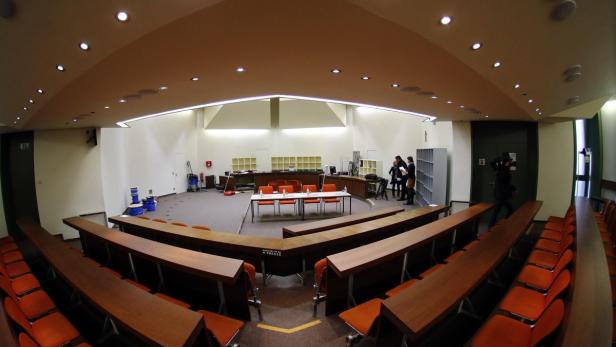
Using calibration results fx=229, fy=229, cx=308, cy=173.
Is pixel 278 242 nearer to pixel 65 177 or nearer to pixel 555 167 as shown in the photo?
pixel 65 177

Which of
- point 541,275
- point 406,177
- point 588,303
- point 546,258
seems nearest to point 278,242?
point 588,303

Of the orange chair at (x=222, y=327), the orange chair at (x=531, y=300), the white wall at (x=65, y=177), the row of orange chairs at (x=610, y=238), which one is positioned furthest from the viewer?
the white wall at (x=65, y=177)

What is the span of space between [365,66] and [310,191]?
5.57 meters

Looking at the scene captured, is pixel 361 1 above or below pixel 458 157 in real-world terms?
above

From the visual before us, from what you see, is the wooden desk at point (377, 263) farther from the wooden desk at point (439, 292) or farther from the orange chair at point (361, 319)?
the wooden desk at point (439, 292)

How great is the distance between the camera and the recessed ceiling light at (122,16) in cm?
148

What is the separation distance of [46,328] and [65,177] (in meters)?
6.03

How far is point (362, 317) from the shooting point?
85.1 inches

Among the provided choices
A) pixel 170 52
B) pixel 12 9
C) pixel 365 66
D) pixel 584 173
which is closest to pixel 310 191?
pixel 365 66

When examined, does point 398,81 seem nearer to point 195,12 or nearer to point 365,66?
point 365,66

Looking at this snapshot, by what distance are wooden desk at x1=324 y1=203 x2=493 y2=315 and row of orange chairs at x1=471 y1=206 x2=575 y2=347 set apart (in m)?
0.96

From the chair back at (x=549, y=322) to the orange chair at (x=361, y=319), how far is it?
108 centimetres

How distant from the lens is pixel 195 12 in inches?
63.7

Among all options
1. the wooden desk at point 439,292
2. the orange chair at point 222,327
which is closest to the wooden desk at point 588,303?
the wooden desk at point 439,292
